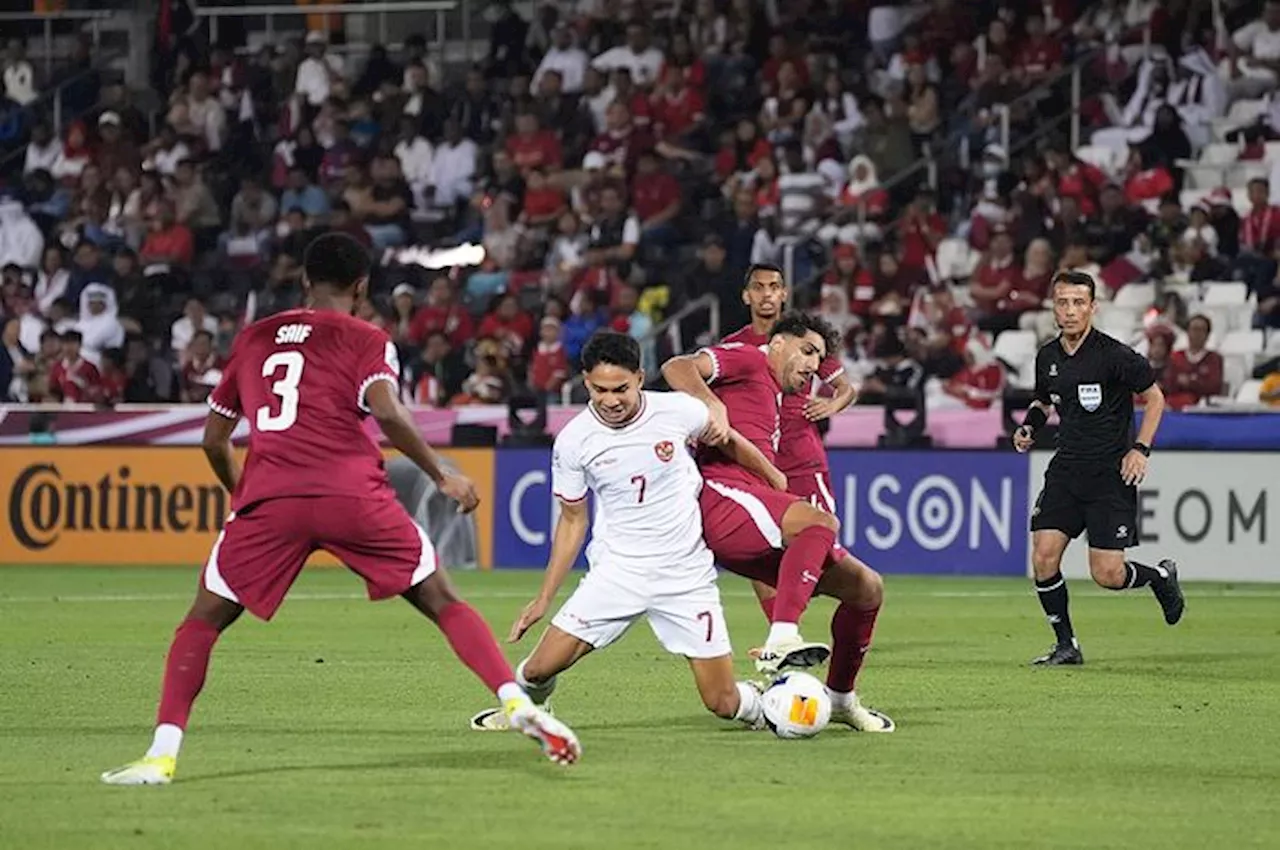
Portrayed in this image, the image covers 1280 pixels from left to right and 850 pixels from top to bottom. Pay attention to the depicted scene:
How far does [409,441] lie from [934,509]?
47.8ft

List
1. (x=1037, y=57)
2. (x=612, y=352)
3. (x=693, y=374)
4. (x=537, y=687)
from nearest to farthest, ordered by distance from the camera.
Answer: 1. (x=612, y=352)
2. (x=537, y=687)
3. (x=693, y=374)
4. (x=1037, y=57)

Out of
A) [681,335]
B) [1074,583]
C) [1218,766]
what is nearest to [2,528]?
[681,335]

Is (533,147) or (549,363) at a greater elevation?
(533,147)

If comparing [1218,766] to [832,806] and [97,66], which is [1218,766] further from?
[97,66]

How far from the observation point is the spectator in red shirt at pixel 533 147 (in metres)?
30.9

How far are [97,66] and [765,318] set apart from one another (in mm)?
23009

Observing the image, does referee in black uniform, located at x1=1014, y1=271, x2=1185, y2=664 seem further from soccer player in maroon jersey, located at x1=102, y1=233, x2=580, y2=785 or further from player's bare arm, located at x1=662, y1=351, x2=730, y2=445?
soccer player in maroon jersey, located at x1=102, y1=233, x2=580, y2=785

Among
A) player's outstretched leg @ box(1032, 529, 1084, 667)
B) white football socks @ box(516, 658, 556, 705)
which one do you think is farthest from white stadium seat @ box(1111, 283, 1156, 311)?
white football socks @ box(516, 658, 556, 705)

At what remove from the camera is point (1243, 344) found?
25.1 meters

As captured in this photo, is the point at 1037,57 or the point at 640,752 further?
the point at 1037,57

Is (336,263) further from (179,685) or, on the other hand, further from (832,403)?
(832,403)

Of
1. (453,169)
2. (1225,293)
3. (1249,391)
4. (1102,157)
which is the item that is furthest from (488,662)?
(453,169)

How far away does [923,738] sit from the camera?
35.8 feet

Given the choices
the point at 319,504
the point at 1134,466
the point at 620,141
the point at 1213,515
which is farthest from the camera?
the point at 620,141
